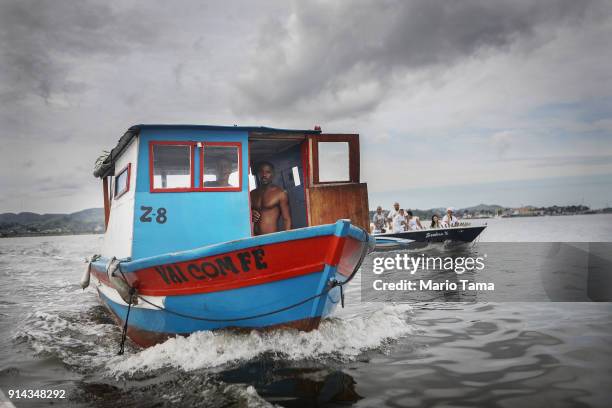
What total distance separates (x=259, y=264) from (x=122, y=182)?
4214mm

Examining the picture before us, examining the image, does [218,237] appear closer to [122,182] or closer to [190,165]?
[190,165]

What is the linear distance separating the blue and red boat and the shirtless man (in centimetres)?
59

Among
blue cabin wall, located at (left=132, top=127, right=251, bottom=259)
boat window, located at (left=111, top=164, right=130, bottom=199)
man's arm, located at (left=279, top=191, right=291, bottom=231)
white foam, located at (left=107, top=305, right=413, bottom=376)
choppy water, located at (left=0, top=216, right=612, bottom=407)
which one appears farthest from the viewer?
man's arm, located at (left=279, top=191, right=291, bottom=231)

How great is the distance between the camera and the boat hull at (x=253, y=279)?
5230 millimetres

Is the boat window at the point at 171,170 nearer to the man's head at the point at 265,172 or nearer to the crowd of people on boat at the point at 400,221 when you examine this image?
the man's head at the point at 265,172

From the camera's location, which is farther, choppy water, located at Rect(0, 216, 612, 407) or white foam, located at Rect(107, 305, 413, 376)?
white foam, located at Rect(107, 305, 413, 376)

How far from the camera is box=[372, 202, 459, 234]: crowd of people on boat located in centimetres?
2172

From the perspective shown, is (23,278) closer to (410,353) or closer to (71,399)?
(71,399)

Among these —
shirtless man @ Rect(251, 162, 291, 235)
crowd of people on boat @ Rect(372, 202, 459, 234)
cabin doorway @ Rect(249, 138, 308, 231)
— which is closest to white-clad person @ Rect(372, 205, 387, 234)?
crowd of people on boat @ Rect(372, 202, 459, 234)

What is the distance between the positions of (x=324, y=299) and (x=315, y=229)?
1.05 metres

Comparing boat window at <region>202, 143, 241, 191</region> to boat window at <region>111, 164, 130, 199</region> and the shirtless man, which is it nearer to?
the shirtless man

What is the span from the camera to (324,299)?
5586 millimetres

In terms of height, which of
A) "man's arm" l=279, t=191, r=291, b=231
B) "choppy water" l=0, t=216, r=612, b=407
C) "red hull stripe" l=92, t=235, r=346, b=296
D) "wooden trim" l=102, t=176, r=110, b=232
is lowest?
"choppy water" l=0, t=216, r=612, b=407

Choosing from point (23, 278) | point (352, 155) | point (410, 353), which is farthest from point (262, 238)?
point (23, 278)
